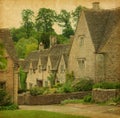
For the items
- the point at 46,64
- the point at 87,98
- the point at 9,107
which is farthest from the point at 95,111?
the point at 46,64

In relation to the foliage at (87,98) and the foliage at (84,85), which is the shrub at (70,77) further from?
the foliage at (87,98)

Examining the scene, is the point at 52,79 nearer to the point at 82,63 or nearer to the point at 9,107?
the point at 82,63

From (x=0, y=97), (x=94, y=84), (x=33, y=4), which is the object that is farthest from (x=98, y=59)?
(x=33, y=4)

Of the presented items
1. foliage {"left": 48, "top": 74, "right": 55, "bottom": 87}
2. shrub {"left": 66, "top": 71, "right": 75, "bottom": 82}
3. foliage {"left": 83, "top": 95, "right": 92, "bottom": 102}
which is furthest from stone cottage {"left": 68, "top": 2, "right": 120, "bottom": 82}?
foliage {"left": 48, "top": 74, "right": 55, "bottom": 87}

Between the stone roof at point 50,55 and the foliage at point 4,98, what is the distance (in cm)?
1256

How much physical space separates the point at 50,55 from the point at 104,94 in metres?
13.5

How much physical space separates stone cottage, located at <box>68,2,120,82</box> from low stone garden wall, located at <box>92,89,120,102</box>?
2106mm

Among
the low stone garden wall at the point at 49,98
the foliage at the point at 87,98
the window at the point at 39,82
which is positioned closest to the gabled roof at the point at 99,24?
the low stone garden wall at the point at 49,98

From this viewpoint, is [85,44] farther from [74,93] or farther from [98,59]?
[74,93]

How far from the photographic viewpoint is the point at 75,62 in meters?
28.9

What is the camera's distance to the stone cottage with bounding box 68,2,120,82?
81.6ft

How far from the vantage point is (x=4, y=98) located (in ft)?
65.6

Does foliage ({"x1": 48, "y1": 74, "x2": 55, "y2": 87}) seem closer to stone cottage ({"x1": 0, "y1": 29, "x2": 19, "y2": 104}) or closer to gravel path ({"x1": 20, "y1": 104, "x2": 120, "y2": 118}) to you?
stone cottage ({"x1": 0, "y1": 29, "x2": 19, "y2": 104})

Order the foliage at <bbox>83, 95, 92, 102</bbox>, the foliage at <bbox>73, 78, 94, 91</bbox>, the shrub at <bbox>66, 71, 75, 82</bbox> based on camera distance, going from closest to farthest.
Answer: the foliage at <bbox>83, 95, 92, 102</bbox>, the foliage at <bbox>73, 78, 94, 91</bbox>, the shrub at <bbox>66, 71, 75, 82</bbox>
